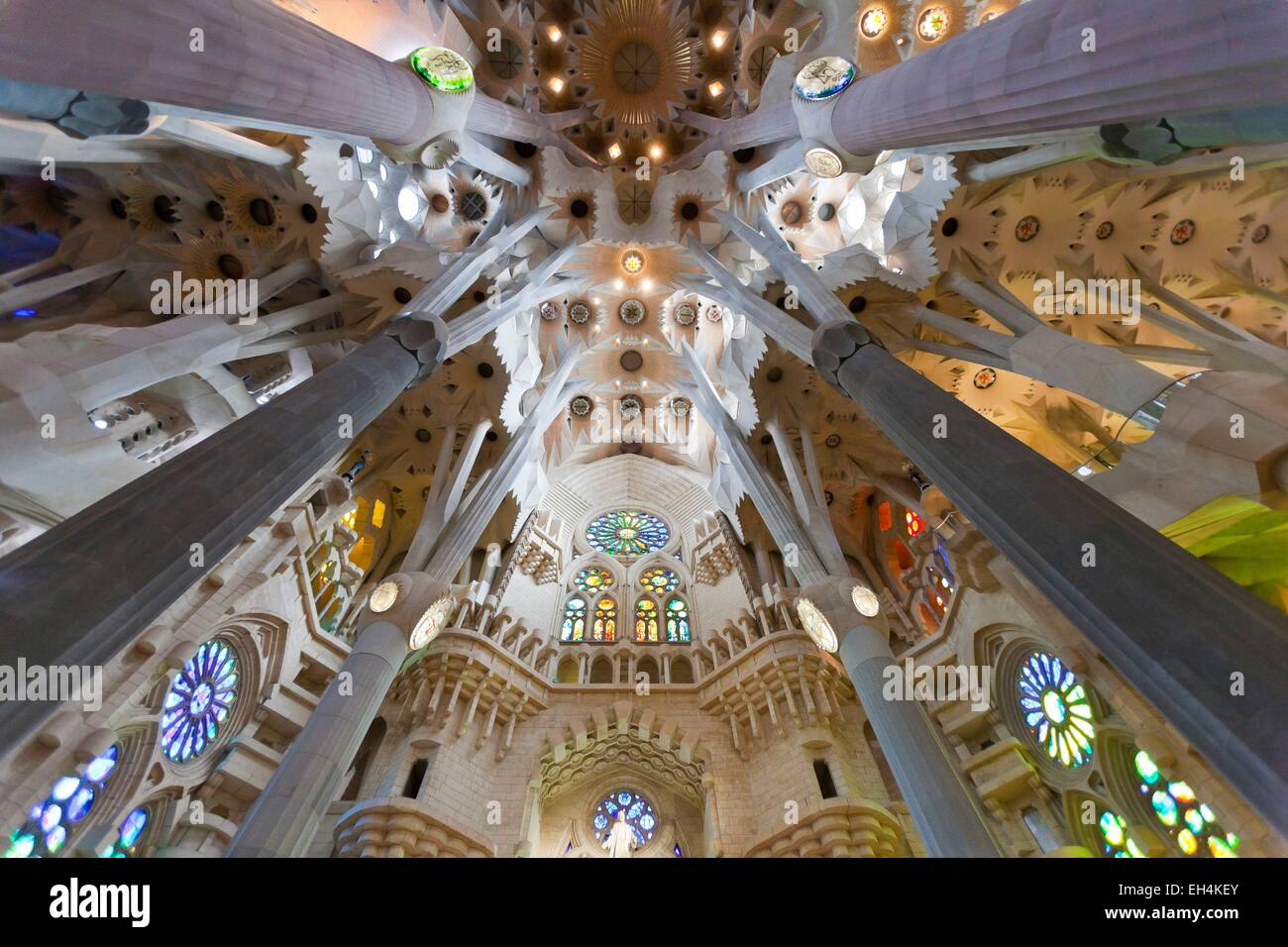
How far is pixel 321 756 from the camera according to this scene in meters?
7.24

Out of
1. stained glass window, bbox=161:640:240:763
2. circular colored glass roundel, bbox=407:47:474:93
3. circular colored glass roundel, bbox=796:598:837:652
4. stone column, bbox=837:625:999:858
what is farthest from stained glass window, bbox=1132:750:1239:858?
stained glass window, bbox=161:640:240:763

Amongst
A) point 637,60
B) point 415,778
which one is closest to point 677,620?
point 415,778

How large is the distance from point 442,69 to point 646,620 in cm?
1341

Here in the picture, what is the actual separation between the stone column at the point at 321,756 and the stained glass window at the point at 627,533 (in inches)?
411

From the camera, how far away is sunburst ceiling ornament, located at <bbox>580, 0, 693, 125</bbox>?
16.5 meters

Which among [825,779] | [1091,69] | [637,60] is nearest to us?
[1091,69]

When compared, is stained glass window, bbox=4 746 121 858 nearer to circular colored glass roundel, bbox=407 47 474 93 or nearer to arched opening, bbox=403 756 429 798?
arched opening, bbox=403 756 429 798

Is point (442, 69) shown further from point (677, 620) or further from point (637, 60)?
point (677, 620)

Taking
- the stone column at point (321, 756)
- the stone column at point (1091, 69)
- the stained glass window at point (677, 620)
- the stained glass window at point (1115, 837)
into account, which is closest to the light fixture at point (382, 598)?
the stone column at point (321, 756)

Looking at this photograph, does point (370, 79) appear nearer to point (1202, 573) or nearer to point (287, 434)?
point (287, 434)

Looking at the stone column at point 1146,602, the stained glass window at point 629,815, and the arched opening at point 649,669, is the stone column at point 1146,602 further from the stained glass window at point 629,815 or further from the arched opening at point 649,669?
the stained glass window at point 629,815

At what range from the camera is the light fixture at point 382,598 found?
919cm

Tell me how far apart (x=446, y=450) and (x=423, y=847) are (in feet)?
25.4
